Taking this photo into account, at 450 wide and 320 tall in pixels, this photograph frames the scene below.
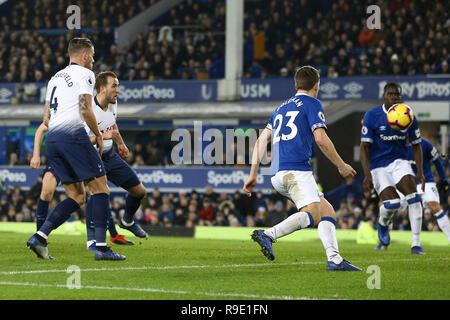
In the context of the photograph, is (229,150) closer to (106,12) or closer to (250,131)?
(250,131)

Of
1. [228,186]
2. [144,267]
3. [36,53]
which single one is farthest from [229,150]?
[144,267]

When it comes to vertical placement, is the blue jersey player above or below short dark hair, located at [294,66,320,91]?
below

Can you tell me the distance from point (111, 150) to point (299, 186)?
3.64 m

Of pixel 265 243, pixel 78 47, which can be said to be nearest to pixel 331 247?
pixel 265 243

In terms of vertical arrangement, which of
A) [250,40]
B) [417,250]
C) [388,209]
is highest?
[250,40]

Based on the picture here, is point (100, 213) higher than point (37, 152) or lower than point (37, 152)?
lower

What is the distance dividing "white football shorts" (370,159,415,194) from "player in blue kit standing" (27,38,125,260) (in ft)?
14.6

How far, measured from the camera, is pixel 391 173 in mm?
12812

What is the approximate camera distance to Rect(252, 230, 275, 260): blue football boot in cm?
884

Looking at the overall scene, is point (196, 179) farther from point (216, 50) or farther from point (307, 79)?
point (307, 79)

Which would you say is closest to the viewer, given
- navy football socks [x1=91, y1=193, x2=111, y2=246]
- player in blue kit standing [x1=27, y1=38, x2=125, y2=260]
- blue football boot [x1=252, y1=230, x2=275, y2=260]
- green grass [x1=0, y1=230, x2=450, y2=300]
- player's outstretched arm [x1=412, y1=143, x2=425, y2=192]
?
green grass [x1=0, y1=230, x2=450, y2=300]

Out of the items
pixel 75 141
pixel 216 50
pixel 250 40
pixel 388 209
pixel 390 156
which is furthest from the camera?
pixel 216 50

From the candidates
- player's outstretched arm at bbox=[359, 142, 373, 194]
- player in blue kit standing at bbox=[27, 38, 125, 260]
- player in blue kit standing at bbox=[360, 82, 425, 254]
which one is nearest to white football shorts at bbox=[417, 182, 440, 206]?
player in blue kit standing at bbox=[360, 82, 425, 254]

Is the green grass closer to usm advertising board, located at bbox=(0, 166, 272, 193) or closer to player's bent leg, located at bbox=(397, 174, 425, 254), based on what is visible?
player's bent leg, located at bbox=(397, 174, 425, 254)
